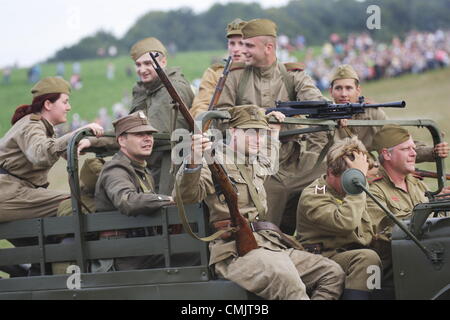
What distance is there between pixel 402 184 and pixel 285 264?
150 cm

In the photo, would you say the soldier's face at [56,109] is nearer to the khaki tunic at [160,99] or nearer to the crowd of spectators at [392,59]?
the khaki tunic at [160,99]

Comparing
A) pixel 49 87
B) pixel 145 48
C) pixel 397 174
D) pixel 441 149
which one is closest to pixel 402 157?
pixel 397 174

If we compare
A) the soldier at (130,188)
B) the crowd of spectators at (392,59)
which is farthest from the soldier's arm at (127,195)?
the crowd of spectators at (392,59)

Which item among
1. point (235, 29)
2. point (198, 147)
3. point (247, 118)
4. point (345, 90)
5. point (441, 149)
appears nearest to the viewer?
point (198, 147)

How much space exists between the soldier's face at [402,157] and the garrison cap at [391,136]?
0.04m

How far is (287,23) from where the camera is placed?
273ft

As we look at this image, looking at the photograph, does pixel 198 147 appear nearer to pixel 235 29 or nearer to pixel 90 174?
pixel 90 174

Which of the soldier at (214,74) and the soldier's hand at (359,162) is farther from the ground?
the soldier at (214,74)

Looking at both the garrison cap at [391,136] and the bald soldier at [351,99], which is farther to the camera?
the bald soldier at [351,99]

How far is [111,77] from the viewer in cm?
6194

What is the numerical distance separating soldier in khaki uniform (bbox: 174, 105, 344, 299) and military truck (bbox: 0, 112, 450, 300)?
112 millimetres

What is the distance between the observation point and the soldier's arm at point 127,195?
6277 millimetres

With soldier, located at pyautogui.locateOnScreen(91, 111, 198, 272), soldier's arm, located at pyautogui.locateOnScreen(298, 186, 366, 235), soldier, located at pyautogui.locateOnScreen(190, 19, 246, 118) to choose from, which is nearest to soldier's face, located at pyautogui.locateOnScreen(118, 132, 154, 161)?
soldier, located at pyautogui.locateOnScreen(91, 111, 198, 272)

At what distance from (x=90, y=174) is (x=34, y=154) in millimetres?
453
